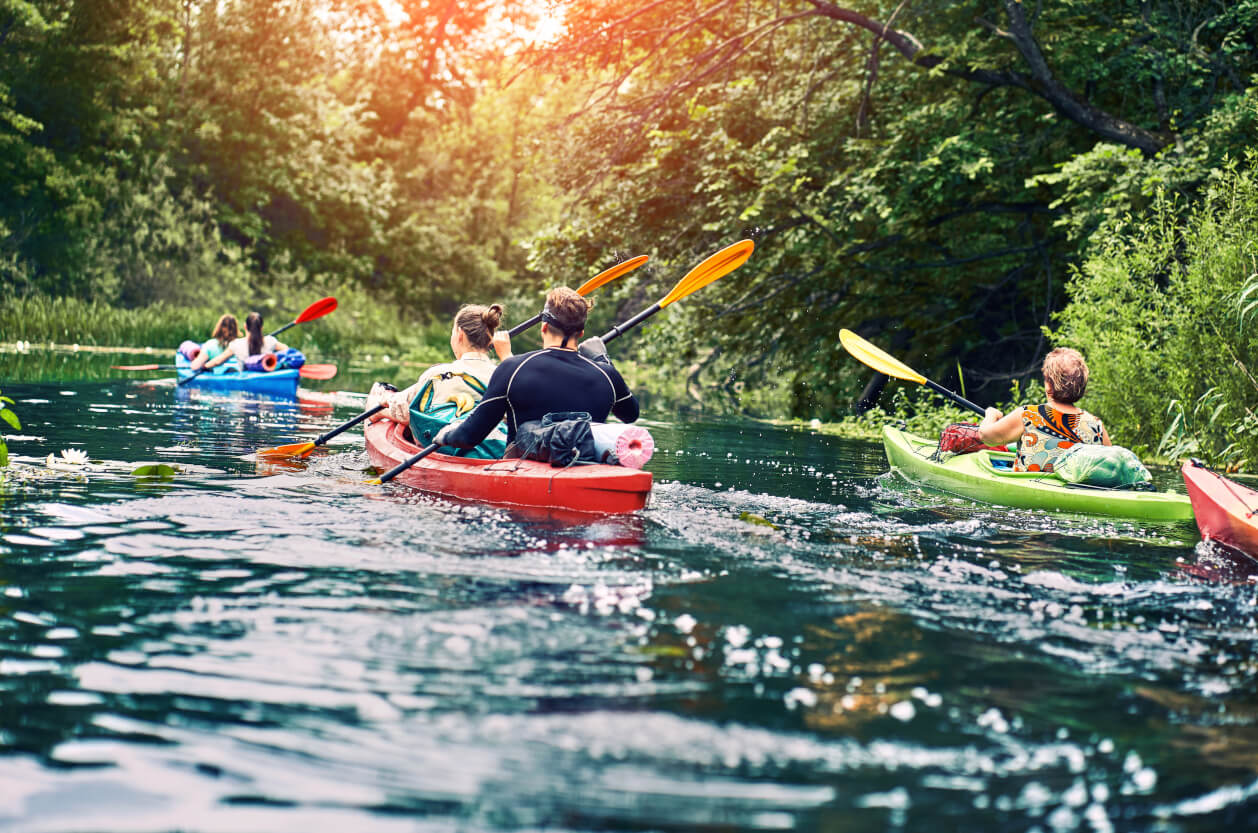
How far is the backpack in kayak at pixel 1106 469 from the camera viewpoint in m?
6.76

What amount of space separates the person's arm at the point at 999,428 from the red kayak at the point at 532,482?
113 inches

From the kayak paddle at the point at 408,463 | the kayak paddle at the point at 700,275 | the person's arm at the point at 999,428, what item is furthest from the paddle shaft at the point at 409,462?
the person's arm at the point at 999,428

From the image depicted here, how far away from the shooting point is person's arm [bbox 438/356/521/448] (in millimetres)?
6211

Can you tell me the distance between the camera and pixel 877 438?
41.3ft

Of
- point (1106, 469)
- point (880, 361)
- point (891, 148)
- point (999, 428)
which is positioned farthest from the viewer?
point (891, 148)

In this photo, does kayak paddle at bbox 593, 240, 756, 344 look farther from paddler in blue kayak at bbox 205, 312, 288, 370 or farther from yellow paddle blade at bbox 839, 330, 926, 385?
paddler in blue kayak at bbox 205, 312, 288, 370

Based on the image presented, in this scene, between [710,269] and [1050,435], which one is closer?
[1050,435]

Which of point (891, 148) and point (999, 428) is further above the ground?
point (891, 148)

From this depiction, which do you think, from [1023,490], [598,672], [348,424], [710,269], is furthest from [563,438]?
[598,672]

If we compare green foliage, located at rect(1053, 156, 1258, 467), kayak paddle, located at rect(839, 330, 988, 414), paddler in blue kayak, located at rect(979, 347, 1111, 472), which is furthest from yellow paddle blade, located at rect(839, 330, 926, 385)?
green foliage, located at rect(1053, 156, 1258, 467)

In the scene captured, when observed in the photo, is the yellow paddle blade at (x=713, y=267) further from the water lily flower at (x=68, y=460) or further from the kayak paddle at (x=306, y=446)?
the water lily flower at (x=68, y=460)

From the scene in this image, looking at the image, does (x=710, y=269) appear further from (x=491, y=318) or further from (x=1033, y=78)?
(x=1033, y=78)

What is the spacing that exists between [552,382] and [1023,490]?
2943mm

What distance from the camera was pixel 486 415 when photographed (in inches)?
251
